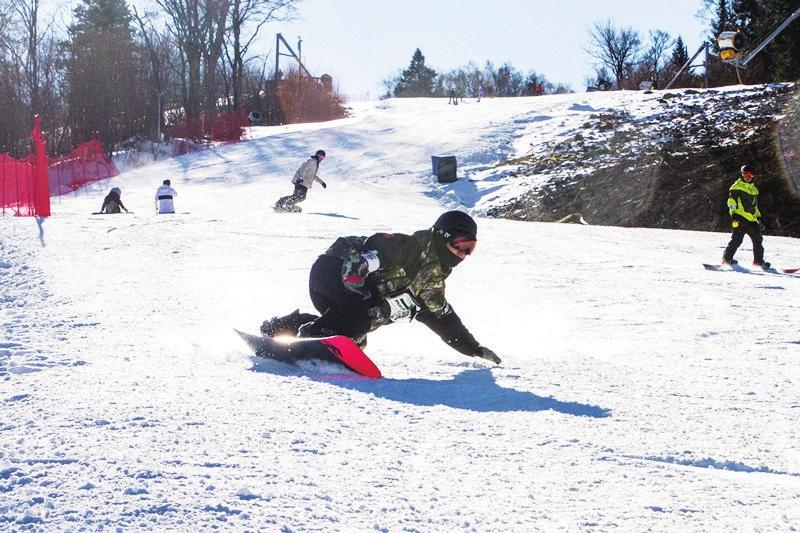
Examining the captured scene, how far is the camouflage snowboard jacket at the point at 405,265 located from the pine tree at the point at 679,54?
40.9 metres

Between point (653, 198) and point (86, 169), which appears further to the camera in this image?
point (86, 169)

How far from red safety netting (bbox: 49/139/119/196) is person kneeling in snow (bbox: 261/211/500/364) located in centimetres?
2342

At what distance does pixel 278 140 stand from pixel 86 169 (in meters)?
7.18

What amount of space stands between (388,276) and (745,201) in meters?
8.65

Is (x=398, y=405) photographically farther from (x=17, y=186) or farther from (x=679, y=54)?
(x=679, y=54)

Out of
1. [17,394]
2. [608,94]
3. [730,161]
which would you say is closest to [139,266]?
[17,394]

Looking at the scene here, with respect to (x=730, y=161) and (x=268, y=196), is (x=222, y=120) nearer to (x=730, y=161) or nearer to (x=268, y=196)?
(x=268, y=196)

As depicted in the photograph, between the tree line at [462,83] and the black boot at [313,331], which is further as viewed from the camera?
the tree line at [462,83]

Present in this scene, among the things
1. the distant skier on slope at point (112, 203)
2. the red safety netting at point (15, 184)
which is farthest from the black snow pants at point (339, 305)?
the distant skier on slope at point (112, 203)

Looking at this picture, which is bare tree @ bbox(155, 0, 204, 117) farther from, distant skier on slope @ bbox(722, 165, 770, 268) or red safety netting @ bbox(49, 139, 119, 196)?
distant skier on slope @ bbox(722, 165, 770, 268)

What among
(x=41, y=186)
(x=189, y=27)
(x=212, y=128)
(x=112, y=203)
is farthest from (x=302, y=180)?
(x=189, y=27)

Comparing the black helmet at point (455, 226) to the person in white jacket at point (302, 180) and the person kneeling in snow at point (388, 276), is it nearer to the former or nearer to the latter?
the person kneeling in snow at point (388, 276)

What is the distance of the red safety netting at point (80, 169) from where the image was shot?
89.3ft

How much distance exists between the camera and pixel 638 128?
1041 inches
